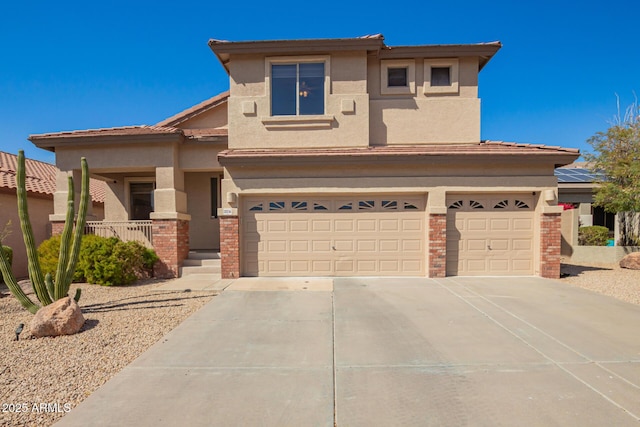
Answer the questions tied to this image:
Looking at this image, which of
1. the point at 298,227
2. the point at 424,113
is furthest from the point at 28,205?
the point at 424,113

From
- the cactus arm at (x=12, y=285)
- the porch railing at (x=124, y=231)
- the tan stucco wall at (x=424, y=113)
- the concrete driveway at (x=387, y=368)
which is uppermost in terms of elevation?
the tan stucco wall at (x=424, y=113)

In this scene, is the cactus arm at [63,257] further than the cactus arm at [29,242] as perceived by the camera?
Yes

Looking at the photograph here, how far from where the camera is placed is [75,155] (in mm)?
10578

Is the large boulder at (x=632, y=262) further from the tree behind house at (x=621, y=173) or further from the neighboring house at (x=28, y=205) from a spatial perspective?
the neighboring house at (x=28, y=205)

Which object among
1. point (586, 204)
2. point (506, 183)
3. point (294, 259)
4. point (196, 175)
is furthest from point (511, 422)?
point (586, 204)

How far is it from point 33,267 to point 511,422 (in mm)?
7646

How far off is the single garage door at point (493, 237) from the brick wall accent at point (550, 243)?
30 centimetres

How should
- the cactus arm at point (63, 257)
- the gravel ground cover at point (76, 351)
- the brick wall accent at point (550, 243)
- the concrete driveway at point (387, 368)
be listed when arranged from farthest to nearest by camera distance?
the brick wall accent at point (550, 243)
the cactus arm at point (63, 257)
the gravel ground cover at point (76, 351)
the concrete driveway at point (387, 368)

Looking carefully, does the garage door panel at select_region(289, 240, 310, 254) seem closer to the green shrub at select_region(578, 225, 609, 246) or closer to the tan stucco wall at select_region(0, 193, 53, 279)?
the tan stucco wall at select_region(0, 193, 53, 279)

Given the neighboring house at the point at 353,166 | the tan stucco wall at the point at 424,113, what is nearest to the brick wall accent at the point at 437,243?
the neighboring house at the point at 353,166

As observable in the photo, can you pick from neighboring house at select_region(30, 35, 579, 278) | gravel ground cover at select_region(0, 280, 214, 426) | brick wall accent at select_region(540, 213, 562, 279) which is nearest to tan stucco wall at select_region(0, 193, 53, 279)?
neighboring house at select_region(30, 35, 579, 278)

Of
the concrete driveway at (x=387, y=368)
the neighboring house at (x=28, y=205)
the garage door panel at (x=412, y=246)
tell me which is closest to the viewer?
the concrete driveway at (x=387, y=368)

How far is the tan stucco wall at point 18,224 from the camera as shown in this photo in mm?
10992

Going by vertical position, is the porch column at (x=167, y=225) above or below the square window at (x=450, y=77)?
below
